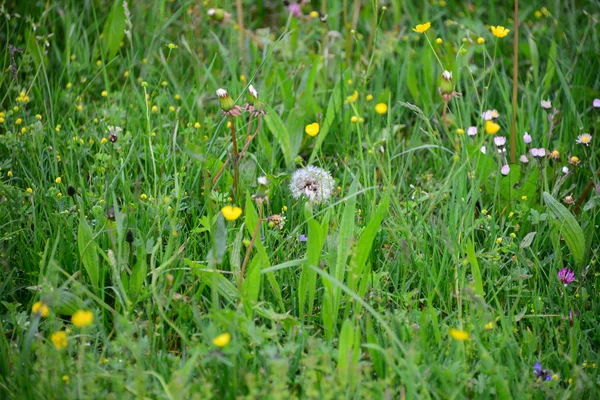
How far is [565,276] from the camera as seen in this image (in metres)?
2.07

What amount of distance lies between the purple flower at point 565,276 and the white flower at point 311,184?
→ 73 cm

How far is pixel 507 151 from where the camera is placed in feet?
8.70

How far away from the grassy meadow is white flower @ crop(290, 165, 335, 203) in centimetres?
1

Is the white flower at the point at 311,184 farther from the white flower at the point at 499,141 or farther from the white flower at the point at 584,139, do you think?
the white flower at the point at 584,139

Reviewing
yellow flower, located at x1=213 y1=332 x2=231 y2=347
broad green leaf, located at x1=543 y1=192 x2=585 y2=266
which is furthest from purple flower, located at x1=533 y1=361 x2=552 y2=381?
yellow flower, located at x1=213 y1=332 x2=231 y2=347

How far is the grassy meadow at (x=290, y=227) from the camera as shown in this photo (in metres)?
1.64

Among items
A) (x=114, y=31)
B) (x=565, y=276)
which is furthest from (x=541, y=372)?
(x=114, y=31)

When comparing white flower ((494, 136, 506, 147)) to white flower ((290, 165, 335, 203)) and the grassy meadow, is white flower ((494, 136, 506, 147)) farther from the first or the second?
white flower ((290, 165, 335, 203))

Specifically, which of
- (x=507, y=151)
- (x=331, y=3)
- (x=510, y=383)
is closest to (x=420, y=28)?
(x=507, y=151)

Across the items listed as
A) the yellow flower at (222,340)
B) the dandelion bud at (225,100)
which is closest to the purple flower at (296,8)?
the dandelion bud at (225,100)

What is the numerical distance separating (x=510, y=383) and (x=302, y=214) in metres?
0.86

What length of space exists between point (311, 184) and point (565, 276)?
82 cm

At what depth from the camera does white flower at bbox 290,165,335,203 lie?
7.45 feet

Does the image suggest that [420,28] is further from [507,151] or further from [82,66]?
[82,66]
